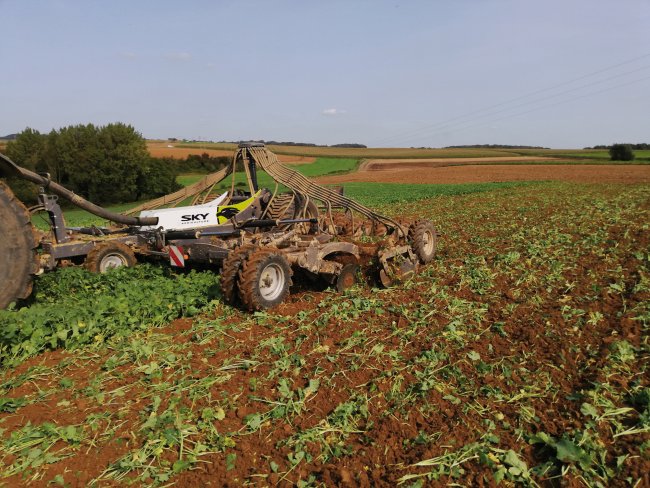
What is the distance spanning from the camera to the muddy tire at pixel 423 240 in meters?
8.84

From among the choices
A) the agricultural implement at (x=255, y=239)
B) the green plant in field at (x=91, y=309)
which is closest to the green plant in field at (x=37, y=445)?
the green plant in field at (x=91, y=309)

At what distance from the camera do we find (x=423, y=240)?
8.93m

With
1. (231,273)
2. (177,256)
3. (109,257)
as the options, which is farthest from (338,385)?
(109,257)

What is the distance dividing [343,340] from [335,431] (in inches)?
66.9

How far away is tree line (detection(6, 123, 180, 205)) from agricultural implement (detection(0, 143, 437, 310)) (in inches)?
1311

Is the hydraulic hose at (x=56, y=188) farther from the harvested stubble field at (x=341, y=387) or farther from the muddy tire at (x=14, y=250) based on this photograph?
the harvested stubble field at (x=341, y=387)

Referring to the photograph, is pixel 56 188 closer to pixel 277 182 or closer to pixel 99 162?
pixel 277 182

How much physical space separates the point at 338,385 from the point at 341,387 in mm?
55

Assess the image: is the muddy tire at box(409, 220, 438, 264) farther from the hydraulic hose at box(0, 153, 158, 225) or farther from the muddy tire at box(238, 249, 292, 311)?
the hydraulic hose at box(0, 153, 158, 225)

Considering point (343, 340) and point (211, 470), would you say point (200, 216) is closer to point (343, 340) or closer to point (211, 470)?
point (343, 340)

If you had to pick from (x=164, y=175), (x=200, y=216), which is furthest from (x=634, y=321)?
(x=164, y=175)

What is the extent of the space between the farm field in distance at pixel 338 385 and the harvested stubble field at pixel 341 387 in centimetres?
2

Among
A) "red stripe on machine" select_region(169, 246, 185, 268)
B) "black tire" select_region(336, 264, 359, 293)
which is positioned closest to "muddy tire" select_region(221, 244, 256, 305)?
"red stripe on machine" select_region(169, 246, 185, 268)

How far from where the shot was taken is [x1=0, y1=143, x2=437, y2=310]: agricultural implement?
6555mm
